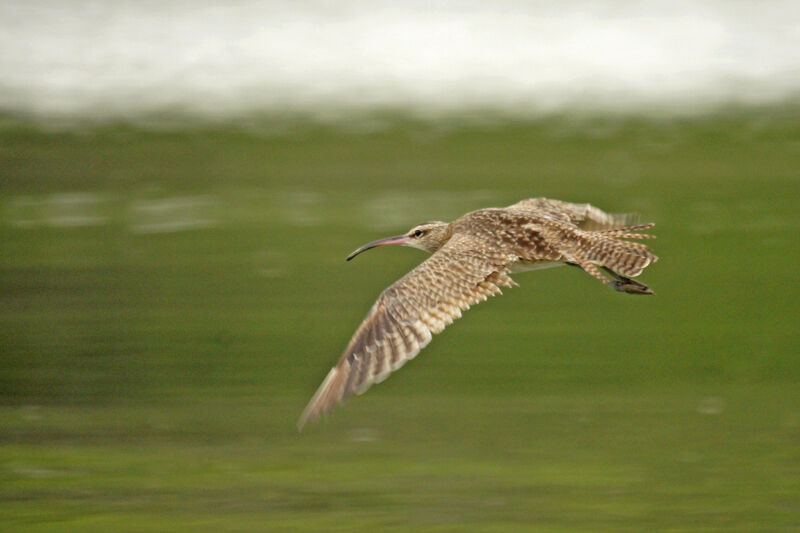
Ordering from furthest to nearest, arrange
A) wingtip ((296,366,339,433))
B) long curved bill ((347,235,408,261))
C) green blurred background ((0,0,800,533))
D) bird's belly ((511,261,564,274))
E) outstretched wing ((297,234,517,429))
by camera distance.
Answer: long curved bill ((347,235,408,261))
bird's belly ((511,261,564,274))
green blurred background ((0,0,800,533))
outstretched wing ((297,234,517,429))
wingtip ((296,366,339,433))

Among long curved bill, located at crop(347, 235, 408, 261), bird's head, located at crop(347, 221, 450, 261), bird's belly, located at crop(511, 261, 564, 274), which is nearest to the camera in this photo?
bird's belly, located at crop(511, 261, 564, 274)

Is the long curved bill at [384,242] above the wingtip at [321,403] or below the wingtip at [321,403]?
above

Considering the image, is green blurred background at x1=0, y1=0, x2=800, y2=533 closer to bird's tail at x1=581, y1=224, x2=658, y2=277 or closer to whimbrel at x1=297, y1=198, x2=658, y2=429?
whimbrel at x1=297, y1=198, x2=658, y2=429

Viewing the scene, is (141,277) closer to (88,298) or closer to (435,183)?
(88,298)

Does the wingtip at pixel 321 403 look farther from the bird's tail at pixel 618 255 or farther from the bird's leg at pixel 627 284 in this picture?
the bird's leg at pixel 627 284

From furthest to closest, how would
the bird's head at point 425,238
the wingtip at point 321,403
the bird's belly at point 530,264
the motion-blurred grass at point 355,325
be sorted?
the bird's head at point 425,238 → the bird's belly at point 530,264 → the motion-blurred grass at point 355,325 → the wingtip at point 321,403

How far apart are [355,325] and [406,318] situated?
3788 millimetres

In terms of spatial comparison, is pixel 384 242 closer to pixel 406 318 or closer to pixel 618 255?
pixel 618 255

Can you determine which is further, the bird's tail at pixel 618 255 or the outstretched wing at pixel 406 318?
the bird's tail at pixel 618 255

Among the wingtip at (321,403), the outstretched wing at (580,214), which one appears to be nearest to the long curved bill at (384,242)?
the outstretched wing at (580,214)

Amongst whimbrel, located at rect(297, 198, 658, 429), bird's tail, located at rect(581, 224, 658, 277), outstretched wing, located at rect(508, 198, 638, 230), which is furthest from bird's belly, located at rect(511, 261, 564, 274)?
outstretched wing, located at rect(508, 198, 638, 230)

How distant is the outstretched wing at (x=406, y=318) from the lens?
286 inches

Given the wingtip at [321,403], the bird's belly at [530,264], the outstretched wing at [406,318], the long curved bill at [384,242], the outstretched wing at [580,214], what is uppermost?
the outstretched wing at [580,214]

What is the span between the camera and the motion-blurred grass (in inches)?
319
